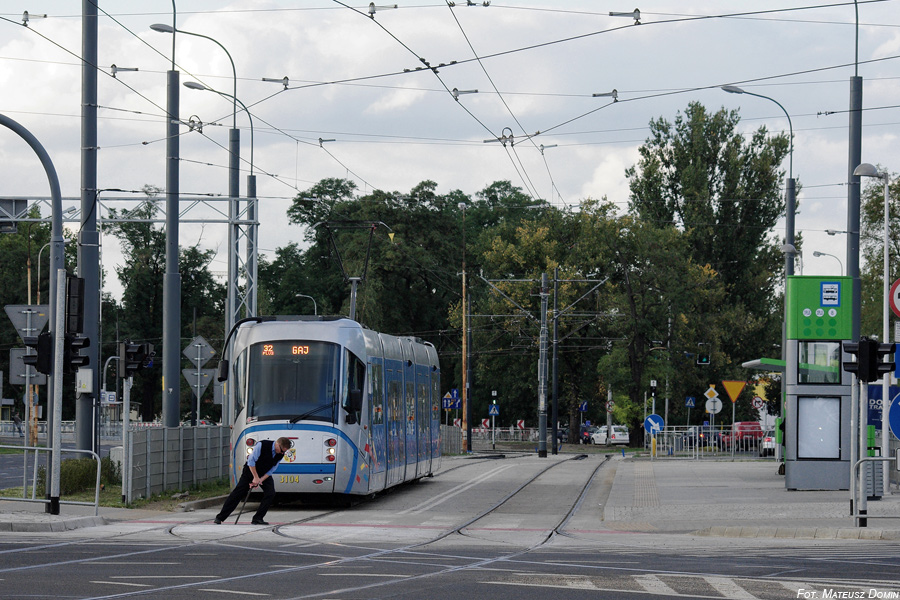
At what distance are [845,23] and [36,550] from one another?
19265 mm

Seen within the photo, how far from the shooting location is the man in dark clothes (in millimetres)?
18828

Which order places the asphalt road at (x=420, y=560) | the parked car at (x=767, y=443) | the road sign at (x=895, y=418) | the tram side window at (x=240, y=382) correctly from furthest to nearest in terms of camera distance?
the parked car at (x=767, y=443), the tram side window at (x=240, y=382), the road sign at (x=895, y=418), the asphalt road at (x=420, y=560)

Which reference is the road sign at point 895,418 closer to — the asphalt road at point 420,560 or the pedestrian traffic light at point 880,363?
the pedestrian traffic light at point 880,363

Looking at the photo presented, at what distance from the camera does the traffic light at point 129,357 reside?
20.8 metres

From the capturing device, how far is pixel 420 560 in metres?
14.0

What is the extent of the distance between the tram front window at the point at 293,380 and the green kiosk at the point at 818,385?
9.25m

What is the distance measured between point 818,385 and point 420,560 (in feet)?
44.3

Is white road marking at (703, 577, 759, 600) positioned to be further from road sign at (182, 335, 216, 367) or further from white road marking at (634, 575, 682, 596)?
road sign at (182, 335, 216, 367)

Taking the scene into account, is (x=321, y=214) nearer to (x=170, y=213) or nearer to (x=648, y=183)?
(x=648, y=183)

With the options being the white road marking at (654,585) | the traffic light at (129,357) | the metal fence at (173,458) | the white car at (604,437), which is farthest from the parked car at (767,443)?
the white road marking at (654,585)

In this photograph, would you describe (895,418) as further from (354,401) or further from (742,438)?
(742,438)

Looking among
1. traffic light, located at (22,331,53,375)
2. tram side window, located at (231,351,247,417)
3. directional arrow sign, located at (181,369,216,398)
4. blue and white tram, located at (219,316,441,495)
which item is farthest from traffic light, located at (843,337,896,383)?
directional arrow sign, located at (181,369,216,398)

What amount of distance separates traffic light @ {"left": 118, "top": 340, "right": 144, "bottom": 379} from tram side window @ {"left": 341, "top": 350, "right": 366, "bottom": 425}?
3.32 metres

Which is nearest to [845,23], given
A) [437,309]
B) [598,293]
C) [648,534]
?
[648,534]
